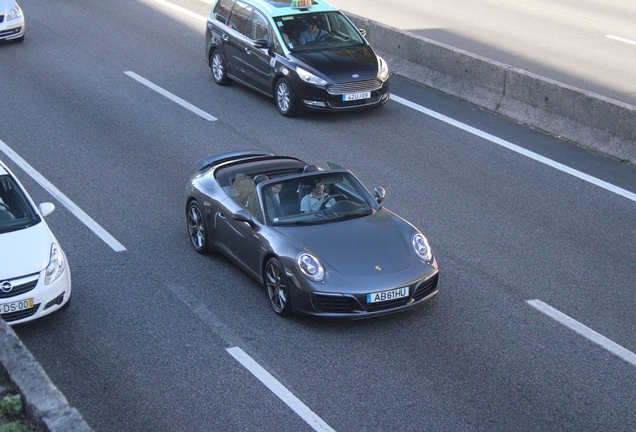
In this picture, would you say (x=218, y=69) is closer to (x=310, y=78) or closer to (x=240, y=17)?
(x=240, y=17)

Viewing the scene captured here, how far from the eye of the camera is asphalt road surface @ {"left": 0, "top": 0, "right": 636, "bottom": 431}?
7.34 metres

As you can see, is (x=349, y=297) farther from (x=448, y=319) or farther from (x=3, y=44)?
(x=3, y=44)

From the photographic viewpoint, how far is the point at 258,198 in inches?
370

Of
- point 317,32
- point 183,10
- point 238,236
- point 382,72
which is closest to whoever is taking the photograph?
point 238,236

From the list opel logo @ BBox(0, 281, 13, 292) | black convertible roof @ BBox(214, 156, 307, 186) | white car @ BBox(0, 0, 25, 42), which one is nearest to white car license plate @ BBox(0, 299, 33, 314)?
opel logo @ BBox(0, 281, 13, 292)

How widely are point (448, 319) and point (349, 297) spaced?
114 cm

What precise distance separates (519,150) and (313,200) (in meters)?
5.58

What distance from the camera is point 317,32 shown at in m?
16.2

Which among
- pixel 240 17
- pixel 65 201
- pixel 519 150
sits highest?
pixel 240 17

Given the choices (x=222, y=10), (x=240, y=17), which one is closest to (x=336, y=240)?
(x=240, y=17)

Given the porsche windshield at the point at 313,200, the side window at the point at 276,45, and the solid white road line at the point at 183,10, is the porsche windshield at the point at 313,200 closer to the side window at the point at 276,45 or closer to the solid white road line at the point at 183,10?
the side window at the point at 276,45

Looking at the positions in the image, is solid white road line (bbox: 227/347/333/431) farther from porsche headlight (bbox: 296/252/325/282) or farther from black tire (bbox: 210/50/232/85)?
black tire (bbox: 210/50/232/85)

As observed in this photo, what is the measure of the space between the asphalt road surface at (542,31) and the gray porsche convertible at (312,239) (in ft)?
27.1

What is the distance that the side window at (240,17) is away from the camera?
16.5 m
